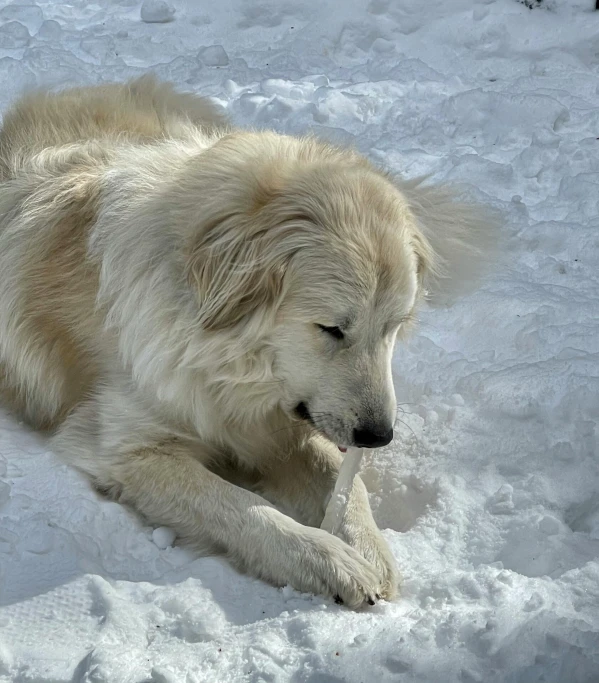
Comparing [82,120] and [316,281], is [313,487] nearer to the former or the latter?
[316,281]

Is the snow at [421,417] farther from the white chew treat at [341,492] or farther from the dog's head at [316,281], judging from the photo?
the dog's head at [316,281]

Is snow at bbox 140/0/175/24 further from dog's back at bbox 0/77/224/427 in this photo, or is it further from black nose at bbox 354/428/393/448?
black nose at bbox 354/428/393/448

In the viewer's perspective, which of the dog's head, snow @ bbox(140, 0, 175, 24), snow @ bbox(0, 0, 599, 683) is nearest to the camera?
snow @ bbox(0, 0, 599, 683)

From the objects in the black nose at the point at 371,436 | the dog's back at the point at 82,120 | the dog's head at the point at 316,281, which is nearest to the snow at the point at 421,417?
the black nose at the point at 371,436

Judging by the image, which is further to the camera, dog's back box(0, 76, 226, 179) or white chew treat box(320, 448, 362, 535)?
dog's back box(0, 76, 226, 179)

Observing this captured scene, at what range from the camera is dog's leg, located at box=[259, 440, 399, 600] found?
126 inches

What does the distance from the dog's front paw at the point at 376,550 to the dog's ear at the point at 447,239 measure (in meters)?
0.94

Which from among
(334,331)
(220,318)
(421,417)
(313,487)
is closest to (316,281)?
(334,331)

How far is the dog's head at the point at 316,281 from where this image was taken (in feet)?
9.89

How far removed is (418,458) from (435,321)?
2.96 ft

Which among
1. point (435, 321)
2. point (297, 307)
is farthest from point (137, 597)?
point (435, 321)

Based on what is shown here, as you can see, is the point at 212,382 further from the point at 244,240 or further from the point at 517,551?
the point at 517,551

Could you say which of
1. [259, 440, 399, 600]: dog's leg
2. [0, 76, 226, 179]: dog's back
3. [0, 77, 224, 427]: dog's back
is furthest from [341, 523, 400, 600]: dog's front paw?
[0, 76, 226, 179]: dog's back

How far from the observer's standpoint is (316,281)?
119 inches
